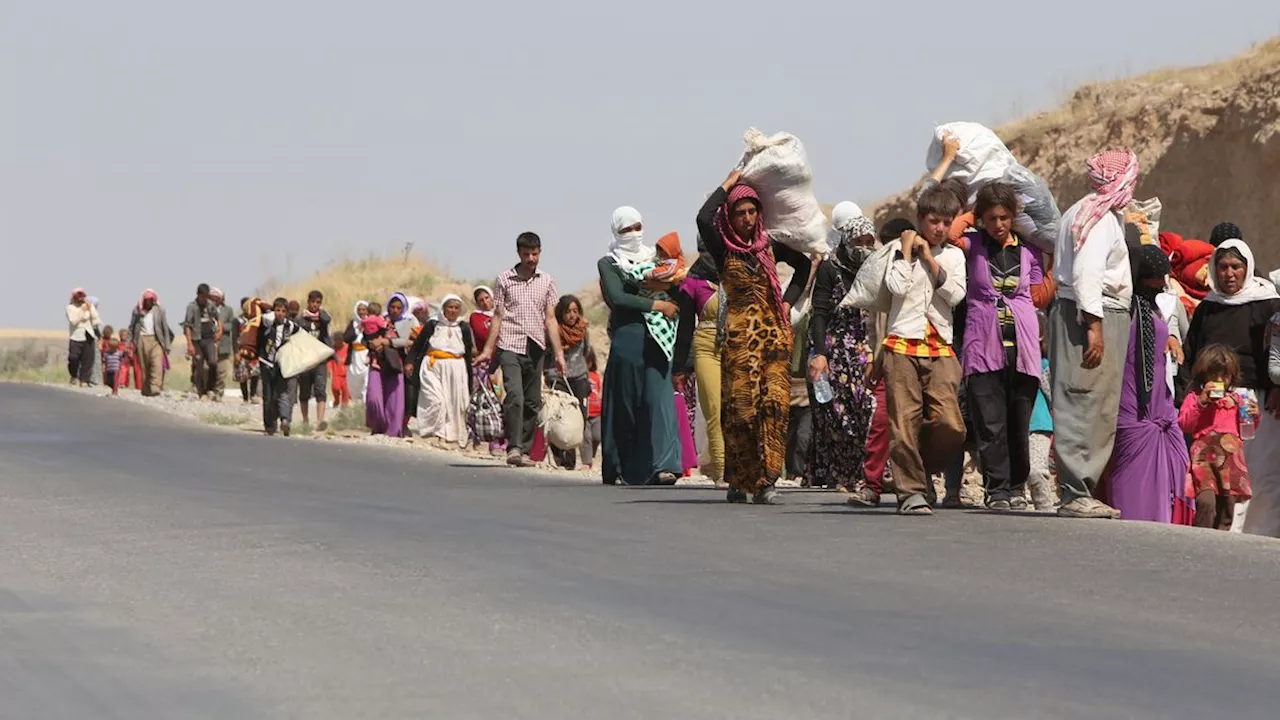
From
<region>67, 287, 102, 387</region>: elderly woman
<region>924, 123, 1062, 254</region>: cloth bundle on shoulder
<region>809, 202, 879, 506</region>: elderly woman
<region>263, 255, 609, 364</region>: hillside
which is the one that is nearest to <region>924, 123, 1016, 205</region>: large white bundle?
<region>924, 123, 1062, 254</region>: cloth bundle on shoulder

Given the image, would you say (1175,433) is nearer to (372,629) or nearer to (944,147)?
(944,147)

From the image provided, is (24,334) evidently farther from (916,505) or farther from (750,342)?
(916,505)

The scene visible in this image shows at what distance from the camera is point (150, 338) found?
134 ft

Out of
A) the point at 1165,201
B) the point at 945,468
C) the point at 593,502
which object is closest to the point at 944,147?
the point at 945,468

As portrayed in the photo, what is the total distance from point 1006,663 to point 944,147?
22.5 ft

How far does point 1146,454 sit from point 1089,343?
902 millimetres

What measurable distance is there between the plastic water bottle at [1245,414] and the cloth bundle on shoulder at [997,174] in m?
1.60

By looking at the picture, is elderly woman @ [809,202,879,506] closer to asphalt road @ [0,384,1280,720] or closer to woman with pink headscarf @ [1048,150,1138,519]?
asphalt road @ [0,384,1280,720]

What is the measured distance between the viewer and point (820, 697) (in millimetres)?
6621

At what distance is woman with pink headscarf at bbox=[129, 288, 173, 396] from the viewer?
40875 millimetres

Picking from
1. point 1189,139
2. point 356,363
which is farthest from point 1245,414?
point 1189,139

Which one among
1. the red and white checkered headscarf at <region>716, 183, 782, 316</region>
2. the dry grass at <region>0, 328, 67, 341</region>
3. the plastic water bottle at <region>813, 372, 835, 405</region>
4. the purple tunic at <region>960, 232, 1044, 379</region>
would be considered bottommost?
the plastic water bottle at <region>813, 372, 835, 405</region>

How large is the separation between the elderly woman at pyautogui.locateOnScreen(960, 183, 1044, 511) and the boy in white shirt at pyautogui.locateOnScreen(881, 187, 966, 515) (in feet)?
0.64

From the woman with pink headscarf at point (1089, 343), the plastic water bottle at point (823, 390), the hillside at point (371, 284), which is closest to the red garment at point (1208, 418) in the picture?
the woman with pink headscarf at point (1089, 343)
